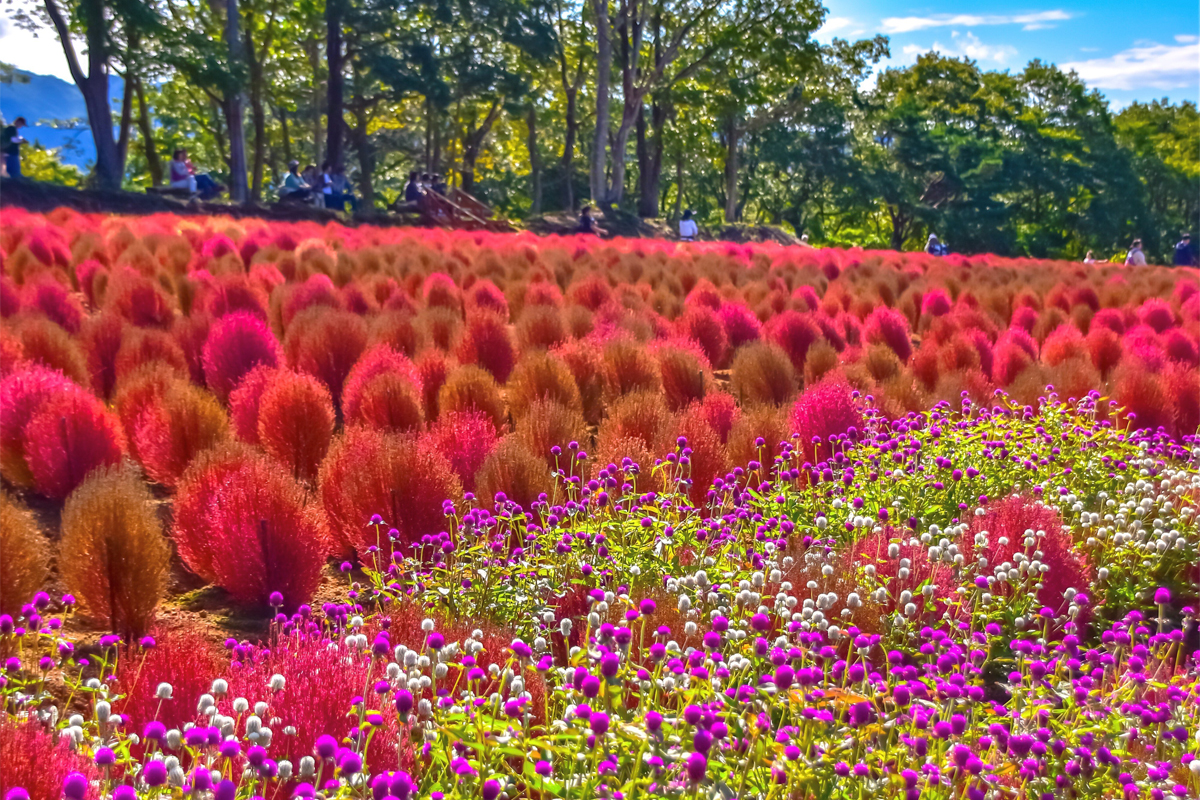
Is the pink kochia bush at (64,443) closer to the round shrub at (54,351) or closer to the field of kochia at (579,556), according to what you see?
the field of kochia at (579,556)

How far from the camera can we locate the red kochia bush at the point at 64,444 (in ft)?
12.3

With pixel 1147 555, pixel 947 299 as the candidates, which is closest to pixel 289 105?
pixel 947 299

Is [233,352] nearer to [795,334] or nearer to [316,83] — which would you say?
[795,334]

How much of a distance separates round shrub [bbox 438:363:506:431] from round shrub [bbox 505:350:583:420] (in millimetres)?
280

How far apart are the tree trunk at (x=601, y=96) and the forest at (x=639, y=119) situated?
0.27ft

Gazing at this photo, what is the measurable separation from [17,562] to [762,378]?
13.1ft

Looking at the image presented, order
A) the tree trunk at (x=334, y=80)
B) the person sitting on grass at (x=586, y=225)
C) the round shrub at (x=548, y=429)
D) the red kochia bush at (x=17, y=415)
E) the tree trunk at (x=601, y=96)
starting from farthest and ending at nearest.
Result: 1. the tree trunk at (x=601, y=96)
2. the tree trunk at (x=334, y=80)
3. the person sitting on grass at (x=586, y=225)
4. the round shrub at (x=548, y=429)
5. the red kochia bush at (x=17, y=415)

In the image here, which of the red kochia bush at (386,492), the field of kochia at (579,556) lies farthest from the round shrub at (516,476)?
the red kochia bush at (386,492)

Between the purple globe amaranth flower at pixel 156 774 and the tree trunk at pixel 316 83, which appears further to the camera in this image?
the tree trunk at pixel 316 83

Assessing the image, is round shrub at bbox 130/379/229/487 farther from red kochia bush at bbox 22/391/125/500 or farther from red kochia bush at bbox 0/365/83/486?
red kochia bush at bbox 0/365/83/486

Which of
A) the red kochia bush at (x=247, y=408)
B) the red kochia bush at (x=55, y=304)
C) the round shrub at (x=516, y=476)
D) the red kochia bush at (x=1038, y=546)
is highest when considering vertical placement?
the red kochia bush at (x=55, y=304)

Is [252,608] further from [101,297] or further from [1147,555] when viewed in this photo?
[101,297]

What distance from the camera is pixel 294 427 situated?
4168 millimetres

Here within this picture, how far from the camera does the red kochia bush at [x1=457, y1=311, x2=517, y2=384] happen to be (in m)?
5.86
